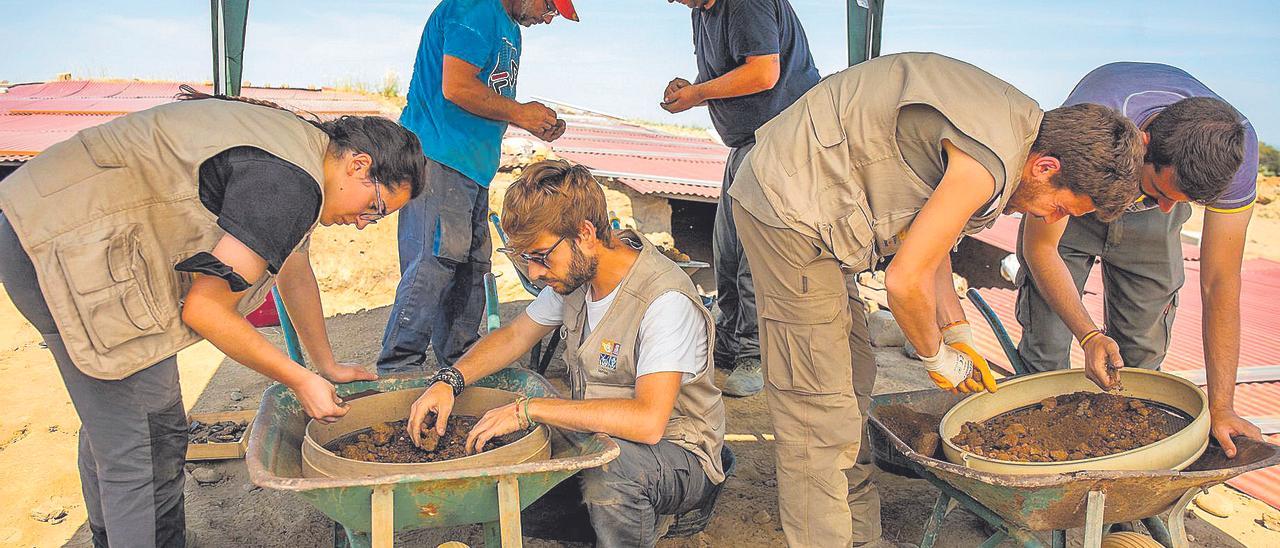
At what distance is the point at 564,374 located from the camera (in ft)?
14.6

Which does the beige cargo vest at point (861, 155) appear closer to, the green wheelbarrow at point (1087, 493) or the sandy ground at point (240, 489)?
the green wheelbarrow at point (1087, 493)

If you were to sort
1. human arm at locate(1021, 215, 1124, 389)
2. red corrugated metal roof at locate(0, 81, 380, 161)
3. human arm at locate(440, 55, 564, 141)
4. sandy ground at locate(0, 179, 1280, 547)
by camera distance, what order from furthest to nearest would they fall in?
red corrugated metal roof at locate(0, 81, 380, 161), human arm at locate(440, 55, 564, 141), sandy ground at locate(0, 179, 1280, 547), human arm at locate(1021, 215, 1124, 389)

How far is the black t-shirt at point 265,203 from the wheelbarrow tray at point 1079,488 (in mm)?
1575

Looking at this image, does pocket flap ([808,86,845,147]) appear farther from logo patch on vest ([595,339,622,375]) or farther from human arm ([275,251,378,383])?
human arm ([275,251,378,383])

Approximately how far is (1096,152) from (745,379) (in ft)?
8.12

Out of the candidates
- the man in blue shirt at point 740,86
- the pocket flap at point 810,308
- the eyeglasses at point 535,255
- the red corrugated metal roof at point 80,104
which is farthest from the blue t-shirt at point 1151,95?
the red corrugated metal roof at point 80,104

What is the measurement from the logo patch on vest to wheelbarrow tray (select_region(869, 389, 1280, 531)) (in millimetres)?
779

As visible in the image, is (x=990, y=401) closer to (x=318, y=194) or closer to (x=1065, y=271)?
(x=1065, y=271)

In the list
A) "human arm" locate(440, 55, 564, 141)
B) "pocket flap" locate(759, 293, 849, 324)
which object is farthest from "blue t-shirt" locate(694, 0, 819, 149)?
"pocket flap" locate(759, 293, 849, 324)

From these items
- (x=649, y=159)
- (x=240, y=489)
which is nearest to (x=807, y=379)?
(x=240, y=489)

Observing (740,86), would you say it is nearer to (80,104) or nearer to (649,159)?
(649,159)

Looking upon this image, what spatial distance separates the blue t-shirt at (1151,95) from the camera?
2312mm

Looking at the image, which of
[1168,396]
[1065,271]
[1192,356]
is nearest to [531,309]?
[1065,271]

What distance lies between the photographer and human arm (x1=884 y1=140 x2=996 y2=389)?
74.4 inches
